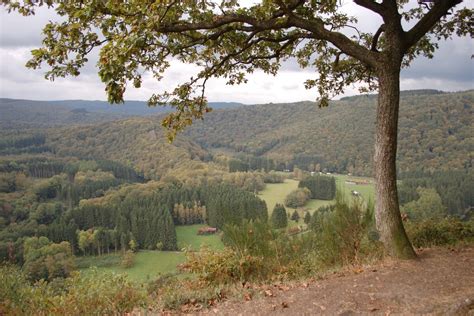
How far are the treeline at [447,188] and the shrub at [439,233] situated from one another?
137 feet

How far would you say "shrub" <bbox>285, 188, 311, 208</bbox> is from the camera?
255 feet

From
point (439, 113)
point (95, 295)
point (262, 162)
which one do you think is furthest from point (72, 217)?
point (439, 113)

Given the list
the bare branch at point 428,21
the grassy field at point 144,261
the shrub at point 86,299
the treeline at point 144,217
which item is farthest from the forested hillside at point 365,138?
the shrub at point 86,299

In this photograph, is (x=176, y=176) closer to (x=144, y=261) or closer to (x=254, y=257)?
(x=144, y=261)

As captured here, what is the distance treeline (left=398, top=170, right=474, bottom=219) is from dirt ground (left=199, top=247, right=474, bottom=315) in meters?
45.3

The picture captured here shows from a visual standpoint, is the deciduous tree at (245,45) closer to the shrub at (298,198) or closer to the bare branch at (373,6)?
the bare branch at (373,6)

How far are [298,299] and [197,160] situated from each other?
129925mm

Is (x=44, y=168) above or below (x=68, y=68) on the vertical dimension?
below

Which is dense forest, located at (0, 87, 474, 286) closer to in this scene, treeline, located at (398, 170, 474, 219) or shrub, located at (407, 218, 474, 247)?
treeline, located at (398, 170, 474, 219)

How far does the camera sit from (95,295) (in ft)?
19.4

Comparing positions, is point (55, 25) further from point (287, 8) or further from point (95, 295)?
point (95, 295)

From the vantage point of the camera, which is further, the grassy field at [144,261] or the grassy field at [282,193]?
the grassy field at [282,193]

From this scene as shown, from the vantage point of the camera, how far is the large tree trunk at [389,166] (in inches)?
262

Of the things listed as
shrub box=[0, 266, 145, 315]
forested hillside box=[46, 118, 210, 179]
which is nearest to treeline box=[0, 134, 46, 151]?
forested hillside box=[46, 118, 210, 179]
